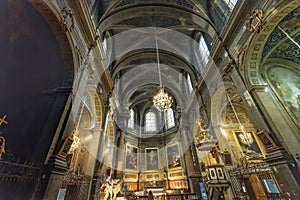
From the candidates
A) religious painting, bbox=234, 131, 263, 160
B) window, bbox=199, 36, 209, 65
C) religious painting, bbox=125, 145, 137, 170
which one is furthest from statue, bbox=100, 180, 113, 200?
window, bbox=199, 36, 209, 65

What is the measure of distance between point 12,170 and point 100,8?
28.8ft

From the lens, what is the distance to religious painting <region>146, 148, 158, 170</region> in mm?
16022

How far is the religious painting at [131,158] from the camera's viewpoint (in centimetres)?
1524

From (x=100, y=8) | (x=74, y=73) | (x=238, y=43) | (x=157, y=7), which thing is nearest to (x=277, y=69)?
(x=238, y=43)

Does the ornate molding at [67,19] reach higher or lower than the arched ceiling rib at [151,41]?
lower

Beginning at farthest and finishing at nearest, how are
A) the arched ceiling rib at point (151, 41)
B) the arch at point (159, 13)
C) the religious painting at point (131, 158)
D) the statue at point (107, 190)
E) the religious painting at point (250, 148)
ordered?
the religious painting at point (131, 158) → the arched ceiling rib at point (151, 41) → the arch at point (159, 13) → the statue at point (107, 190) → the religious painting at point (250, 148)

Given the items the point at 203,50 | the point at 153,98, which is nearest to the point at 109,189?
the point at 153,98

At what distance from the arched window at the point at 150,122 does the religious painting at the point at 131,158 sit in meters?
3.46

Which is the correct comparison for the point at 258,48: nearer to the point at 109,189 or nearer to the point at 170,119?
the point at 109,189

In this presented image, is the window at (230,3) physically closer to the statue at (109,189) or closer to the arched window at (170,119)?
the statue at (109,189)

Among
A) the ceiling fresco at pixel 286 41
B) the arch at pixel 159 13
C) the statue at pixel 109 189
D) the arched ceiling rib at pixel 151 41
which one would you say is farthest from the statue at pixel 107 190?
the ceiling fresco at pixel 286 41

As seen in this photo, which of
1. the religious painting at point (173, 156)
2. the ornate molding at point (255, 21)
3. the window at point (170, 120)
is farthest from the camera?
the window at point (170, 120)

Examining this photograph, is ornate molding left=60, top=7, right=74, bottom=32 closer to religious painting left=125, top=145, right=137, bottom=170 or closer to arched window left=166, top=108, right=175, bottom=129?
religious painting left=125, top=145, right=137, bottom=170

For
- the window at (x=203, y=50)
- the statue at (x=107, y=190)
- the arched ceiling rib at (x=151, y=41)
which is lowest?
the statue at (x=107, y=190)
